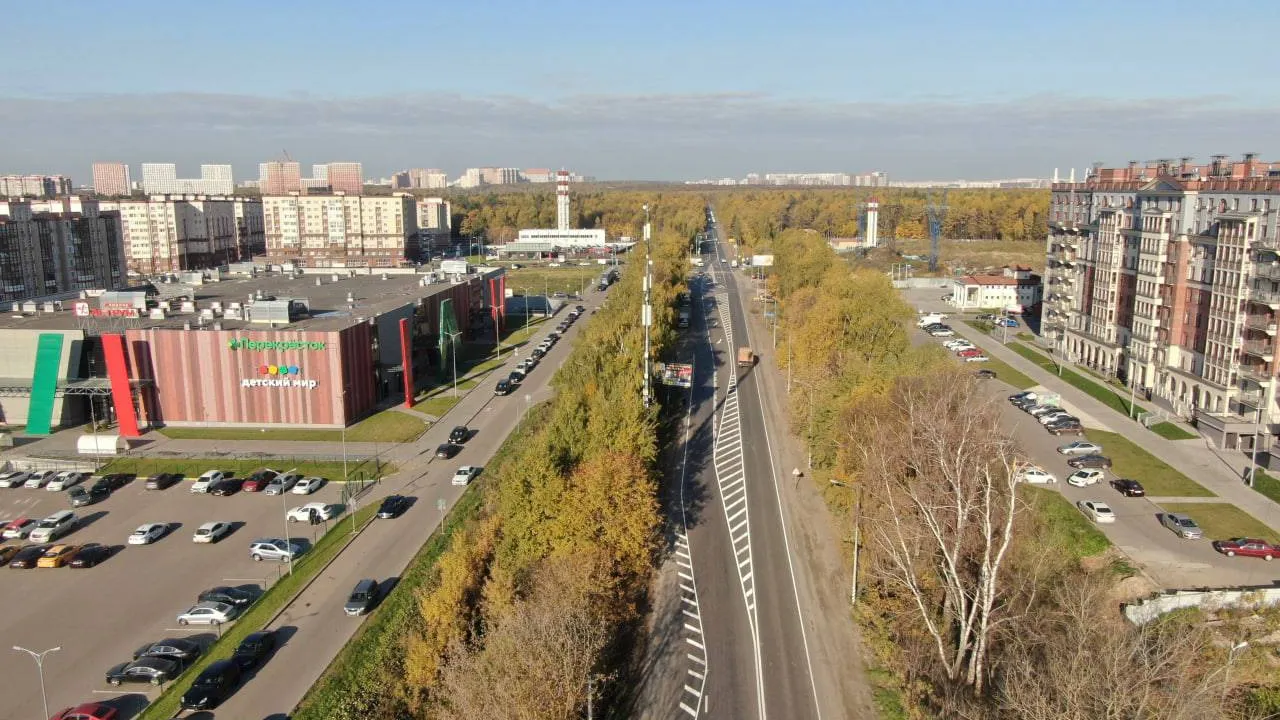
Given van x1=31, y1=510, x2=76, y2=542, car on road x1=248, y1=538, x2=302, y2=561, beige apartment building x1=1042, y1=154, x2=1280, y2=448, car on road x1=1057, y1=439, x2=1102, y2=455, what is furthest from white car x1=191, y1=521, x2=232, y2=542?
beige apartment building x1=1042, y1=154, x2=1280, y2=448

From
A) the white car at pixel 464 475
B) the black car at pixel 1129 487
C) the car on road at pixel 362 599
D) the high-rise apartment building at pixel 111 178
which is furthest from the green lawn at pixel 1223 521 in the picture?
the high-rise apartment building at pixel 111 178

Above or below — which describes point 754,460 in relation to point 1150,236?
below

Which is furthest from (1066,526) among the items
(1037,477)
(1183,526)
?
(1037,477)

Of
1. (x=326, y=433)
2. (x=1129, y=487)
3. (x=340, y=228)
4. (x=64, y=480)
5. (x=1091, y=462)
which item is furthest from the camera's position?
(x=340, y=228)

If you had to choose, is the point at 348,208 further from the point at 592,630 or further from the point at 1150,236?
the point at 592,630

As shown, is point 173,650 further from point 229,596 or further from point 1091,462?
point 1091,462

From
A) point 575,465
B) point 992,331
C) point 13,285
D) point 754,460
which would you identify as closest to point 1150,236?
point 992,331
